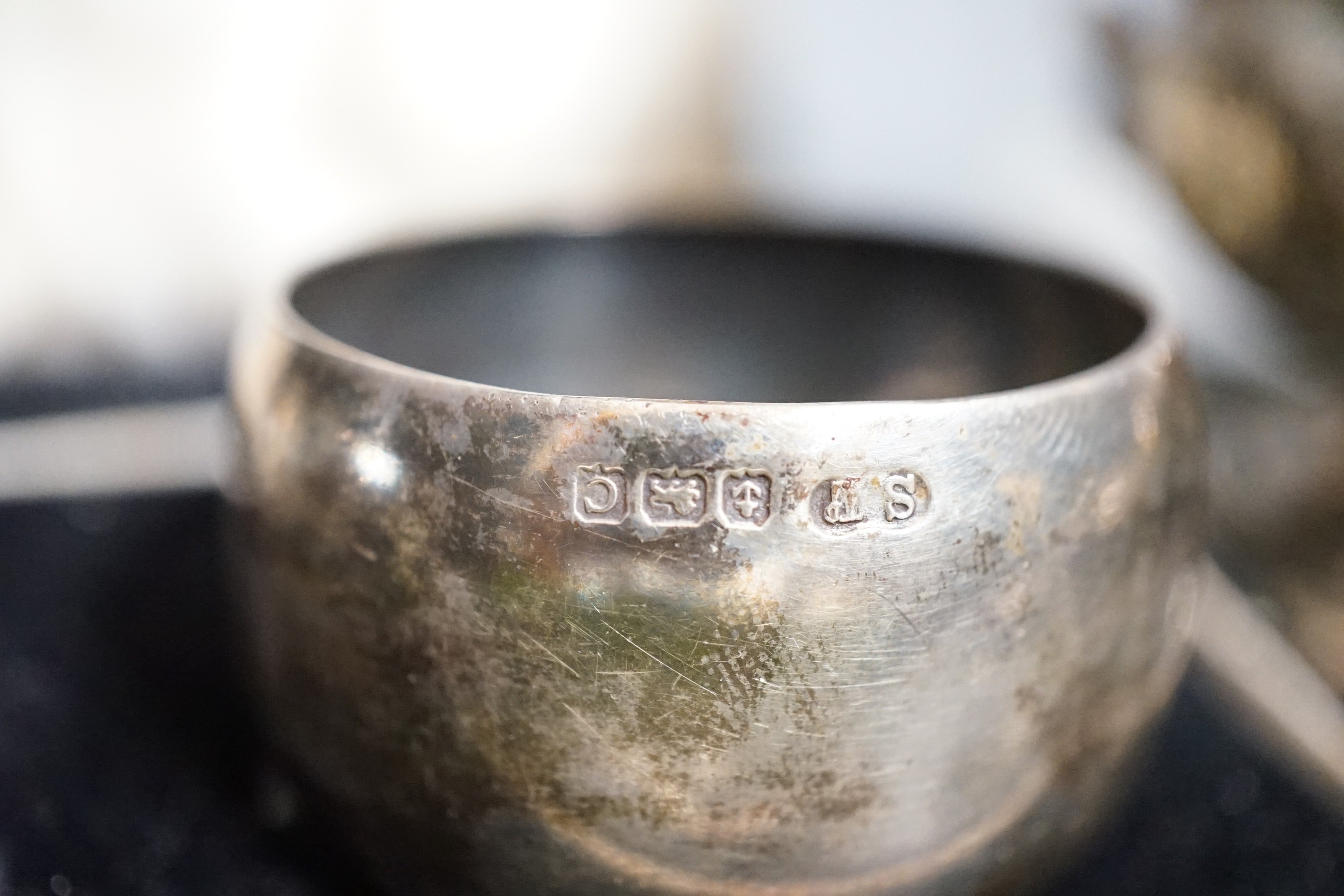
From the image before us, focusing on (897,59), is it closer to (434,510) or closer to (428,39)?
(428,39)

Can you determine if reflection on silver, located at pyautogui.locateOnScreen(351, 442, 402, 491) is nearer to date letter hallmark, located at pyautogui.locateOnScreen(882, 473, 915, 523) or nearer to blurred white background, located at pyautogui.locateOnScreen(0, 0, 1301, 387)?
date letter hallmark, located at pyautogui.locateOnScreen(882, 473, 915, 523)

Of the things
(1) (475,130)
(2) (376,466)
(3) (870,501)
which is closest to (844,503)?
(3) (870,501)

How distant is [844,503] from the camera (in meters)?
0.28

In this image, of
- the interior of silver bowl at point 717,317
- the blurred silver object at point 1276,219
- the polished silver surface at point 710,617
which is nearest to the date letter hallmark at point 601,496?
the polished silver surface at point 710,617

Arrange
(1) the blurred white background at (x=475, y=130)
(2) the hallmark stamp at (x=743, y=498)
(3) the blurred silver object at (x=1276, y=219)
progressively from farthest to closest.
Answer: (1) the blurred white background at (x=475, y=130) < (3) the blurred silver object at (x=1276, y=219) < (2) the hallmark stamp at (x=743, y=498)

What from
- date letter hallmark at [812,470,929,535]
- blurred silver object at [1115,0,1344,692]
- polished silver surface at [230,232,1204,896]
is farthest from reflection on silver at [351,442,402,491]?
blurred silver object at [1115,0,1344,692]

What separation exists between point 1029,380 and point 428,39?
0.43 meters

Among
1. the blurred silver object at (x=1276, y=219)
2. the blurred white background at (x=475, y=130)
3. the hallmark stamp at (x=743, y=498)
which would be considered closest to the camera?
the hallmark stamp at (x=743, y=498)

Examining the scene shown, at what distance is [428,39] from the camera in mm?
729

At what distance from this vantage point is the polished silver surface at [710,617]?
0.28 meters

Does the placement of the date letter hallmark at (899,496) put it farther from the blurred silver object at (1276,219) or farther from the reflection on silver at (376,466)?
the blurred silver object at (1276,219)

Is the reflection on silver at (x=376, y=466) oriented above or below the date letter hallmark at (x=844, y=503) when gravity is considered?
below

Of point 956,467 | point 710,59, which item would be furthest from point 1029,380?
point 710,59

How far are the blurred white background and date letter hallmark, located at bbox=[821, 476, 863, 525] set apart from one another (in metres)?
0.44
